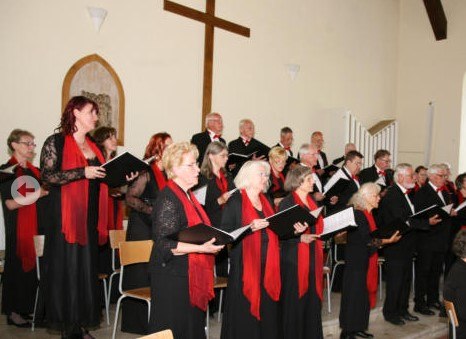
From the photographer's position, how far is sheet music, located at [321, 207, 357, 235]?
377cm

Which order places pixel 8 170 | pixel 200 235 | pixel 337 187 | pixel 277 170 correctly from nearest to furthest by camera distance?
pixel 200 235
pixel 8 170
pixel 337 187
pixel 277 170

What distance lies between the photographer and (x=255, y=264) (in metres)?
3.51

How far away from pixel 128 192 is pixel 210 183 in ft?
2.40

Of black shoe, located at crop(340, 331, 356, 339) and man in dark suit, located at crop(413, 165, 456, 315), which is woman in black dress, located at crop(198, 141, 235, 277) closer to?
black shoe, located at crop(340, 331, 356, 339)

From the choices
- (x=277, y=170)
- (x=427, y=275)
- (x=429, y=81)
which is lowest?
(x=427, y=275)

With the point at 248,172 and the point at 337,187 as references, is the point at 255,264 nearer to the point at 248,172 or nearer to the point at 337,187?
the point at 248,172

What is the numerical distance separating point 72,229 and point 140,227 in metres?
1.01

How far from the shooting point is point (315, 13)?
31.4 ft

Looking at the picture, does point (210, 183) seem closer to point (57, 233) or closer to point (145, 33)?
point (57, 233)

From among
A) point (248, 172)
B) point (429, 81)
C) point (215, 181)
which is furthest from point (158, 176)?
point (429, 81)

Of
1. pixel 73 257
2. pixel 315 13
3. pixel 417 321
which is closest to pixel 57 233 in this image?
pixel 73 257

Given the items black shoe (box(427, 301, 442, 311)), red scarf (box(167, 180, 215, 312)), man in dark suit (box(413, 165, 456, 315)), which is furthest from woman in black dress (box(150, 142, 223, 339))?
black shoe (box(427, 301, 442, 311))

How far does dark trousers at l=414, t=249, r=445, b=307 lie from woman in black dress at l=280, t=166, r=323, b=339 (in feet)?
6.79

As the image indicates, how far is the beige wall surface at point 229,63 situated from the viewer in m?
5.77
